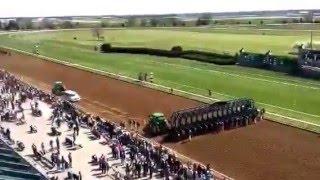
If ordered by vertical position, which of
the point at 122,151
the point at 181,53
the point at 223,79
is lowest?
the point at 181,53

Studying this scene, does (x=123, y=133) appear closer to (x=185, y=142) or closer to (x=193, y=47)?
(x=185, y=142)

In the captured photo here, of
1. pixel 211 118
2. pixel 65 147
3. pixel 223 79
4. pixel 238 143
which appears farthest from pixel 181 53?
pixel 65 147

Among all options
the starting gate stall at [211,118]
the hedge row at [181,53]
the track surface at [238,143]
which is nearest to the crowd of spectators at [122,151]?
the track surface at [238,143]

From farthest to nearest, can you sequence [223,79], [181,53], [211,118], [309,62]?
[181,53] → [309,62] → [223,79] → [211,118]

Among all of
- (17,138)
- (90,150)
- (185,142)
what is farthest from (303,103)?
(17,138)

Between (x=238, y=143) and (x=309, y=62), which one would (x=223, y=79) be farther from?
(x=238, y=143)
